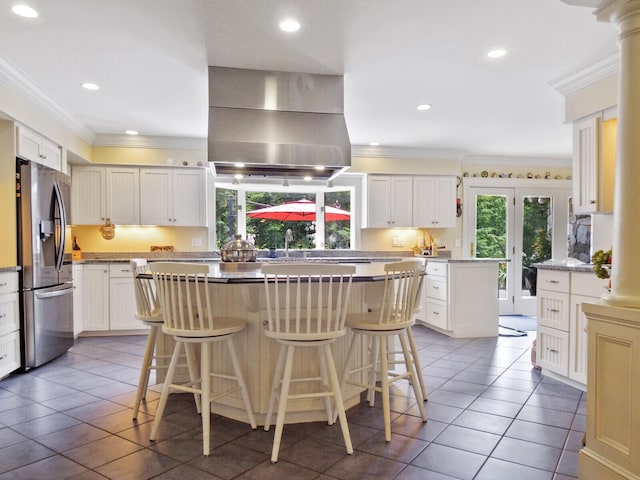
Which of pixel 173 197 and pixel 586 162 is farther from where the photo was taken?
pixel 173 197

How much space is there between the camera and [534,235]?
676 cm

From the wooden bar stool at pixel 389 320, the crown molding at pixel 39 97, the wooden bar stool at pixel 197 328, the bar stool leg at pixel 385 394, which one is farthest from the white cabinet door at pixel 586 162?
the crown molding at pixel 39 97

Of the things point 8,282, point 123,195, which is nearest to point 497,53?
point 8,282

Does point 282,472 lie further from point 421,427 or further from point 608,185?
point 608,185

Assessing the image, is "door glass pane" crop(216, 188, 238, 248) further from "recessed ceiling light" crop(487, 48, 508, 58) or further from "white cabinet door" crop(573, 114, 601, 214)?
"white cabinet door" crop(573, 114, 601, 214)

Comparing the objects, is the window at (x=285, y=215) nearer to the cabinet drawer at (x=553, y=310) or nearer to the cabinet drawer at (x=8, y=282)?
the cabinet drawer at (x=8, y=282)

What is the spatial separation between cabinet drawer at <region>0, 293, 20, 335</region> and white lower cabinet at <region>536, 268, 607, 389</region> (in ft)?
14.3

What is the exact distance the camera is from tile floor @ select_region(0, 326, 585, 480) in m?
2.07

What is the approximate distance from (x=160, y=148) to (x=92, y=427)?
3940mm

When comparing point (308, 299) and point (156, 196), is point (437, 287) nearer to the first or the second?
point (308, 299)

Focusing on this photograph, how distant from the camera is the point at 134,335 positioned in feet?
17.2

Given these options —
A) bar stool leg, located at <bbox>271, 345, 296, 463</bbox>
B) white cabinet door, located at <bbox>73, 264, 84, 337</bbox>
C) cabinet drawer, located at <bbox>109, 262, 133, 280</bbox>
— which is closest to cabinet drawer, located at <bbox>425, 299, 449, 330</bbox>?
bar stool leg, located at <bbox>271, 345, 296, 463</bbox>

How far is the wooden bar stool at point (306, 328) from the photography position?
2154 mm

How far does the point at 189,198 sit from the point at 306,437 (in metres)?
4.05
